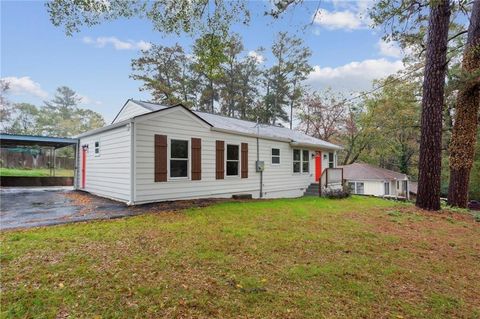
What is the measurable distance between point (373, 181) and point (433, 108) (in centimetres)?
1676

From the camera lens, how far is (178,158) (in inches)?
367

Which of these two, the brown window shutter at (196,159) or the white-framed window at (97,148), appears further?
the white-framed window at (97,148)

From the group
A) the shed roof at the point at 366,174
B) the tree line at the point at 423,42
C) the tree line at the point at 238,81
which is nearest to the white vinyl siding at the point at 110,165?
the tree line at the point at 423,42

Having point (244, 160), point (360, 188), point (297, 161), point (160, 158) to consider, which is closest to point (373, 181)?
point (360, 188)

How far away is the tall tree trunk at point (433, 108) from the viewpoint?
25.2 ft

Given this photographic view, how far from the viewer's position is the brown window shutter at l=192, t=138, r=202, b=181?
9609 millimetres

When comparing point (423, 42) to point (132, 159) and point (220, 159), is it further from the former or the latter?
point (132, 159)

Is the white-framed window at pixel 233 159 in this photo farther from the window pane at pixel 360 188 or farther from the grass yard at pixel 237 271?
the window pane at pixel 360 188

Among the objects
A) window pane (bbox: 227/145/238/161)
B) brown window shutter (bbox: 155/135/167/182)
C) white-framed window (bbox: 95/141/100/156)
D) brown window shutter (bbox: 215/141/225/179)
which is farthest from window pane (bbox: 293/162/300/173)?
white-framed window (bbox: 95/141/100/156)

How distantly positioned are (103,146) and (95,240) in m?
6.67

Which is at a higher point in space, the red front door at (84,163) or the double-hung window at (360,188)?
the red front door at (84,163)

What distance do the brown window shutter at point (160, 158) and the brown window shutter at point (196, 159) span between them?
3.61ft

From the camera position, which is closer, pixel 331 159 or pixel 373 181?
pixel 331 159

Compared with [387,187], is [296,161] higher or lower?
higher
